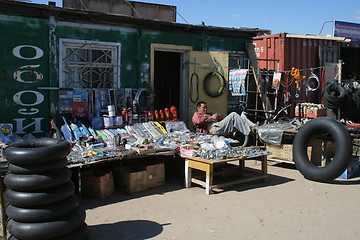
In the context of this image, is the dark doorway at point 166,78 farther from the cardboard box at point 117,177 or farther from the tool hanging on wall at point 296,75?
the cardboard box at point 117,177

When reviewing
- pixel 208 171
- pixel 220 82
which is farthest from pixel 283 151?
pixel 220 82

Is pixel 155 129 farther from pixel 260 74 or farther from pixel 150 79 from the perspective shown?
pixel 260 74

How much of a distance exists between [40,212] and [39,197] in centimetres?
16

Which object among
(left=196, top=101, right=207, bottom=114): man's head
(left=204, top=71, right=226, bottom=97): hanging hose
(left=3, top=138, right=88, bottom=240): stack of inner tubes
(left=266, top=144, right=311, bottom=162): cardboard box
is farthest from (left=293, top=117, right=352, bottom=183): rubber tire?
(left=3, top=138, right=88, bottom=240): stack of inner tubes

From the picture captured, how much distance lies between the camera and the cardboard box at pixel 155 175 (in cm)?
679

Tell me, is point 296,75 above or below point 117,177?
above

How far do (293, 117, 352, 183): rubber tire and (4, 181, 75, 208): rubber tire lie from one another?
5048 mm

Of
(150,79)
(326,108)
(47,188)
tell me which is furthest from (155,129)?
(326,108)

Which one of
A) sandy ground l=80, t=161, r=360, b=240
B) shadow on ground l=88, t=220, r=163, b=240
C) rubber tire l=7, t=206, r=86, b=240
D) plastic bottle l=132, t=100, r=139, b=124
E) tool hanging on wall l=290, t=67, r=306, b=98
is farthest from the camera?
tool hanging on wall l=290, t=67, r=306, b=98

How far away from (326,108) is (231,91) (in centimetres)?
322

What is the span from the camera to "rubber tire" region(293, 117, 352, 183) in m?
7.12

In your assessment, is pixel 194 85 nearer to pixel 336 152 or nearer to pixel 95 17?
pixel 95 17

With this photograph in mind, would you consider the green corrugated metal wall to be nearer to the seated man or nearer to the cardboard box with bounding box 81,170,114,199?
the cardboard box with bounding box 81,170,114,199

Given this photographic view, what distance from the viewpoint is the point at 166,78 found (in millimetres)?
13555
